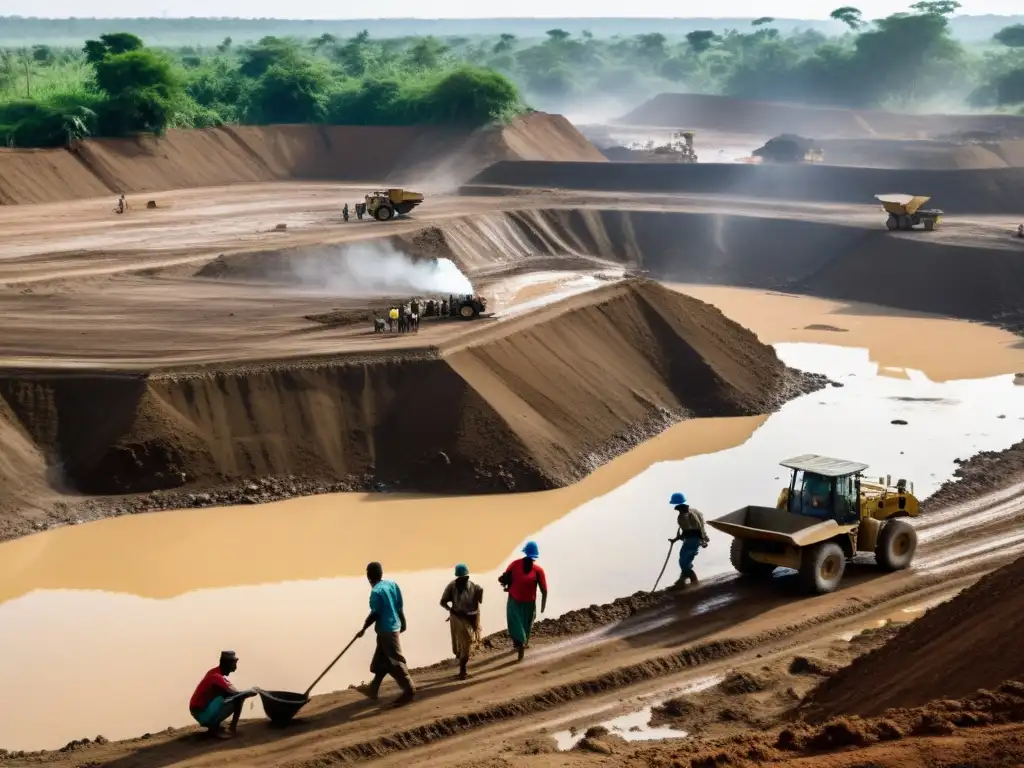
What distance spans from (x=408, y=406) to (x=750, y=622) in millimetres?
11233

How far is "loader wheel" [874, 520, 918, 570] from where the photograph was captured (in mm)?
20219

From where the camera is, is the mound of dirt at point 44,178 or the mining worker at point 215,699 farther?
the mound of dirt at point 44,178

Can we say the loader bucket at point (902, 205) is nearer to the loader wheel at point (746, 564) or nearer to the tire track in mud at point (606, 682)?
the tire track in mud at point (606, 682)

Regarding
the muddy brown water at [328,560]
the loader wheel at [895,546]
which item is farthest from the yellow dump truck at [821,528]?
the muddy brown water at [328,560]

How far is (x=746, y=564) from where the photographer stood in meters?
20.2

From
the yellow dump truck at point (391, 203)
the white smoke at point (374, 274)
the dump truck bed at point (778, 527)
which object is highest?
the yellow dump truck at point (391, 203)

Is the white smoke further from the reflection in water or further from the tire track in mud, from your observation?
the tire track in mud

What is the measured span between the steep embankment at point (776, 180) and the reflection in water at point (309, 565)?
30397 millimetres

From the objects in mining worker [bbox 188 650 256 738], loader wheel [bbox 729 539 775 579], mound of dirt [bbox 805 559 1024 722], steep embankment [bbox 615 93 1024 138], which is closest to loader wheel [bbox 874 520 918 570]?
loader wheel [bbox 729 539 775 579]

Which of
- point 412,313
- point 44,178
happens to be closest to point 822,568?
point 412,313

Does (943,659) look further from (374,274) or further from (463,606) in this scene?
(374,274)

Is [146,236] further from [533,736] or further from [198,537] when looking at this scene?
[533,736]

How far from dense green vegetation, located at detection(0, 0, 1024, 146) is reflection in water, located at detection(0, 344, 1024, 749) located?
131 ft

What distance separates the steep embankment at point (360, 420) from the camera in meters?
25.9
